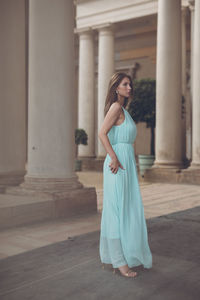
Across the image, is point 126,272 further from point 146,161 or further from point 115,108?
point 146,161

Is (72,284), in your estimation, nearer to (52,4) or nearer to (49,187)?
(49,187)

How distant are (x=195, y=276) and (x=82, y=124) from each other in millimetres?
19734

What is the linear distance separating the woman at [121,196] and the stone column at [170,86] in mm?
11716

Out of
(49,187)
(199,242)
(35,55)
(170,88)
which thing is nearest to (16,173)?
(49,187)

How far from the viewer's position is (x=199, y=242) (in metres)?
5.89

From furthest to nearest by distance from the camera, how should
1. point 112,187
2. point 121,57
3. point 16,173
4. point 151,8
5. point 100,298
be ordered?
point 121,57 → point 151,8 → point 16,173 → point 112,187 → point 100,298

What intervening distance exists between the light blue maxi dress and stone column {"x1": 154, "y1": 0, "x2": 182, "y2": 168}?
11.7 meters

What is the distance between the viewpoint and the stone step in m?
6.96

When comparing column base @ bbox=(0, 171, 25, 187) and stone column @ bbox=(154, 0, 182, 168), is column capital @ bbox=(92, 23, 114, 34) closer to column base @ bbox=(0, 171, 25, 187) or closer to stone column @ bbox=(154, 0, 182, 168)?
stone column @ bbox=(154, 0, 182, 168)

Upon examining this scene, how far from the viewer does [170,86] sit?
15.9 m

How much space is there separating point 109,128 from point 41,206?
11.8ft

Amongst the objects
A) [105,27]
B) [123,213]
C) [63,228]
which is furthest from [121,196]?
[105,27]

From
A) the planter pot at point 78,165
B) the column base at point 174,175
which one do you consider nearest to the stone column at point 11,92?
the column base at point 174,175

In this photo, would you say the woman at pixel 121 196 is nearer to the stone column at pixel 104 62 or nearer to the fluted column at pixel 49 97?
the fluted column at pixel 49 97
